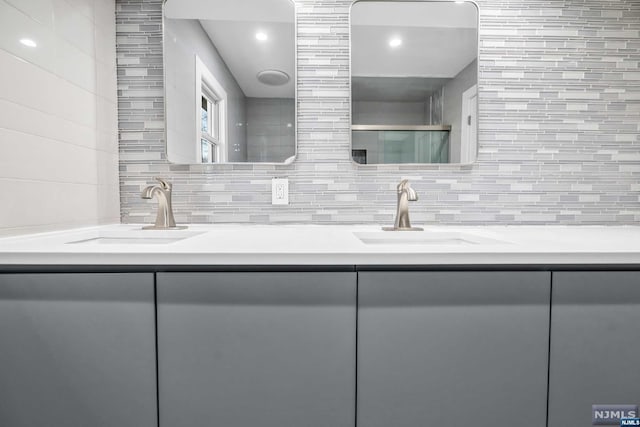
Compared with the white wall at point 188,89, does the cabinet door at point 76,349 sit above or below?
below

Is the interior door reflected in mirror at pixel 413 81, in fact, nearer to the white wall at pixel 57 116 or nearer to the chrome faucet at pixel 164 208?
the chrome faucet at pixel 164 208

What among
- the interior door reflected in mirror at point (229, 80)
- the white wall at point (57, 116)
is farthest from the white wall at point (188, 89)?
the white wall at point (57, 116)

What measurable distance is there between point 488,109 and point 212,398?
1.43 metres

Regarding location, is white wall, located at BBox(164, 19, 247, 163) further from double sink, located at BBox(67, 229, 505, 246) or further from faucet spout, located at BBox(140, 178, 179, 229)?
double sink, located at BBox(67, 229, 505, 246)

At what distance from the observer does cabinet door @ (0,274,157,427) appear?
2.37 ft

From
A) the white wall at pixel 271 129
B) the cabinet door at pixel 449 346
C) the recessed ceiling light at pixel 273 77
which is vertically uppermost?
the recessed ceiling light at pixel 273 77

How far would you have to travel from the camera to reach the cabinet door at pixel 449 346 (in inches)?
28.9

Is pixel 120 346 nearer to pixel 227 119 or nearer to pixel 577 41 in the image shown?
pixel 227 119

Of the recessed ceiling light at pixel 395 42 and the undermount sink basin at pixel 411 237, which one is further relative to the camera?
the recessed ceiling light at pixel 395 42

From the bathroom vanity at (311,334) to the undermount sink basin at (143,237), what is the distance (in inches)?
13.0

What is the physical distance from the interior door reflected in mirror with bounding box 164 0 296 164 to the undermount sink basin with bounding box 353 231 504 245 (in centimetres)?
47

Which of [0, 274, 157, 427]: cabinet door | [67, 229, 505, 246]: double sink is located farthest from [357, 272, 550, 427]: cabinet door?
[0, 274, 157, 427]: cabinet door

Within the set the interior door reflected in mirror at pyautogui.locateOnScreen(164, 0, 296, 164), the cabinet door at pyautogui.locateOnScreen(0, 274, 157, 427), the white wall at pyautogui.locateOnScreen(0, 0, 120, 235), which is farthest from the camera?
the interior door reflected in mirror at pyautogui.locateOnScreen(164, 0, 296, 164)

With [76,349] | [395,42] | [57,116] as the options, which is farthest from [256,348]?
[395,42]
